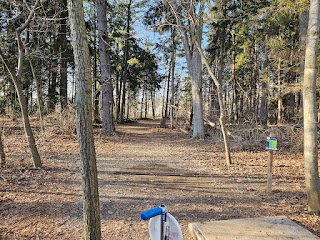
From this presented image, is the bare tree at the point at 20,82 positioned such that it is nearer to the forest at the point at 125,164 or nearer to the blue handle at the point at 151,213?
the forest at the point at 125,164

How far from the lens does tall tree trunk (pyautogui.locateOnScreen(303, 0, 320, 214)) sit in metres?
3.45

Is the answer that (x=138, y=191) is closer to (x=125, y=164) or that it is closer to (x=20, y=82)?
(x=125, y=164)

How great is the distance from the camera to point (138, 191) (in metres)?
4.50

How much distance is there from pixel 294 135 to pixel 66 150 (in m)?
7.66

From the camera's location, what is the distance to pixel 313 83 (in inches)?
137

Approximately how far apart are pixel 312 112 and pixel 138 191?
319 centimetres

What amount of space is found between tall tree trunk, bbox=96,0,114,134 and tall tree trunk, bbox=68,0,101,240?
30.2ft

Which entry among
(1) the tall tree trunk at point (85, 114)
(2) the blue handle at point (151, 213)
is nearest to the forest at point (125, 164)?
(1) the tall tree trunk at point (85, 114)

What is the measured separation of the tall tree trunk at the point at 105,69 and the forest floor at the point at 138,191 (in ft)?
14.2

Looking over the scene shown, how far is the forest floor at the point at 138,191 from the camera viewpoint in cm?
320

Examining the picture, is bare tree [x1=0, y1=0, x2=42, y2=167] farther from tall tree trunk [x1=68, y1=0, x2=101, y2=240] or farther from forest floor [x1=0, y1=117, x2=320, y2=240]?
tall tree trunk [x1=68, y1=0, x2=101, y2=240]

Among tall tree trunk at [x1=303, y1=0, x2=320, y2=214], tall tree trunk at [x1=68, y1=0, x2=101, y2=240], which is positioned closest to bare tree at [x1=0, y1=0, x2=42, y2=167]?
tall tree trunk at [x1=68, y1=0, x2=101, y2=240]

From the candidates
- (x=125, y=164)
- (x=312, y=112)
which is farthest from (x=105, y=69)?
(x=312, y=112)

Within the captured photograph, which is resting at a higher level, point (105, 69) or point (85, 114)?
point (105, 69)
